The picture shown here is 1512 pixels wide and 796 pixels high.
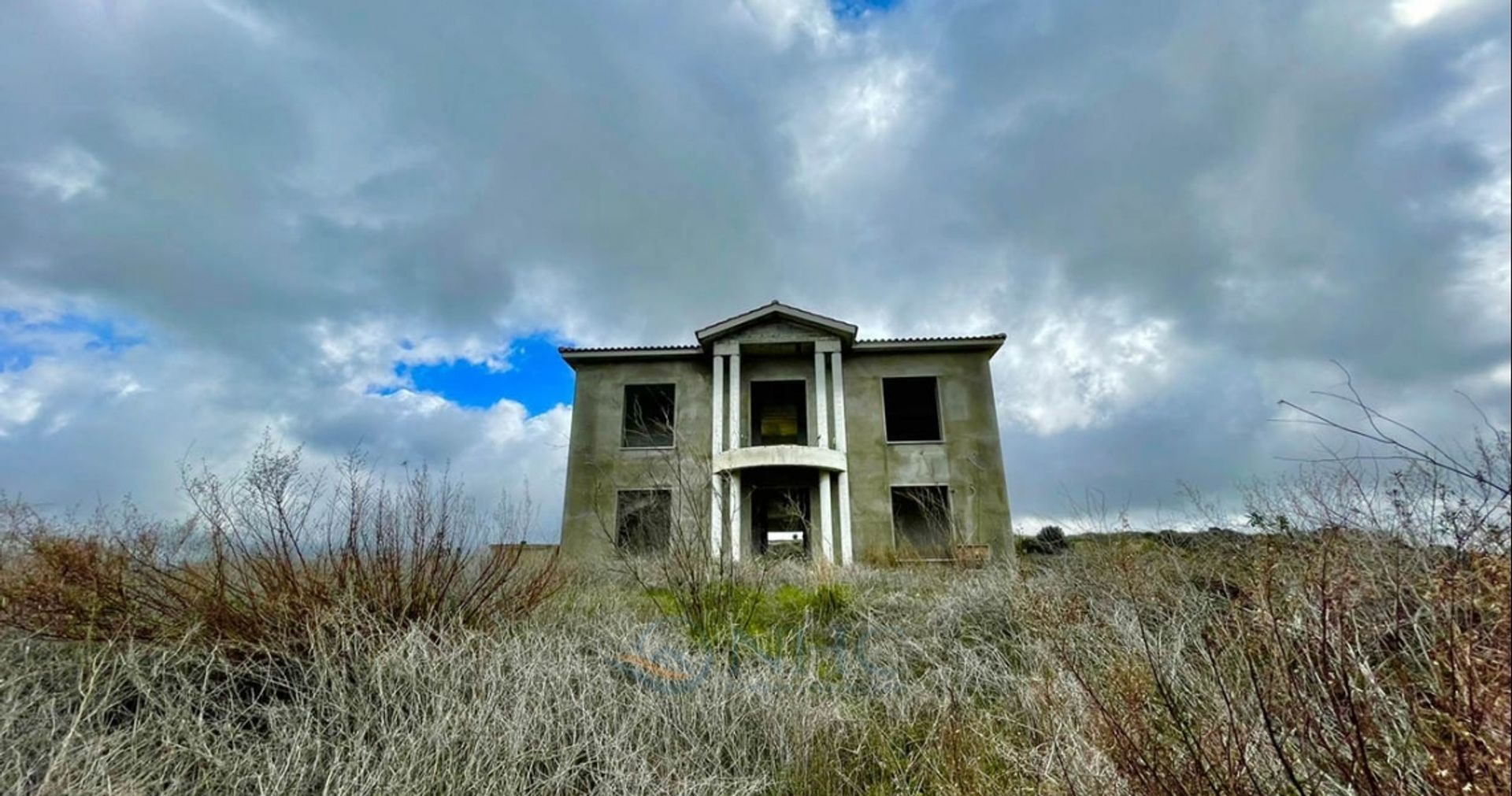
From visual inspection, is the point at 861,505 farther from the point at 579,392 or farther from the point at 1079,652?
the point at 1079,652

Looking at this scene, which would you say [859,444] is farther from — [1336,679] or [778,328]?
[1336,679]

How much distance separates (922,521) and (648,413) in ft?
25.4

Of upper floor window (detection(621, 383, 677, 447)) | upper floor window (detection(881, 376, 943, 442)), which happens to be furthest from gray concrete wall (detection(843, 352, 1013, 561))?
upper floor window (detection(621, 383, 677, 447))

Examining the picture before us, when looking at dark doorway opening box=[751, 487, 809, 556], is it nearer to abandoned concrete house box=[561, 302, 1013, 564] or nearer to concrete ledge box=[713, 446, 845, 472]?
abandoned concrete house box=[561, 302, 1013, 564]

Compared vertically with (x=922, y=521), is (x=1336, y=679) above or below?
below

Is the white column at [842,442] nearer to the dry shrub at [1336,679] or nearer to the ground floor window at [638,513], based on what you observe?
the ground floor window at [638,513]

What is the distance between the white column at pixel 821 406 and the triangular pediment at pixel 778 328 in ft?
1.97

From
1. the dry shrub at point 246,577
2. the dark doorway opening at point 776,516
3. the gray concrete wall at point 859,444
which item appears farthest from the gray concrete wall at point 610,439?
the dry shrub at point 246,577

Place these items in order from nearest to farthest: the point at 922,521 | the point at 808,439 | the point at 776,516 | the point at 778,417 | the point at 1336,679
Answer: the point at 1336,679, the point at 808,439, the point at 922,521, the point at 776,516, the point at 778,417

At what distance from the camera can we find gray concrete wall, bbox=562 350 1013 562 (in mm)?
14805

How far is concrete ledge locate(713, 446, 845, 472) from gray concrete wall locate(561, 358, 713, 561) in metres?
0.76

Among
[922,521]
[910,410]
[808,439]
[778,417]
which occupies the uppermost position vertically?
[778,417]

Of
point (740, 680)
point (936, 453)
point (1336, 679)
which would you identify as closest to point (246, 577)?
point (740, 680)

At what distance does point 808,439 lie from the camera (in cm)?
1597
